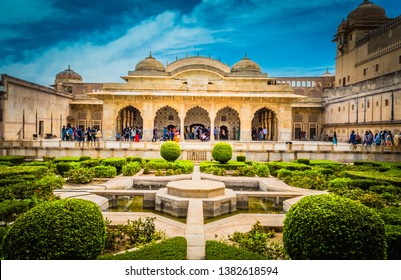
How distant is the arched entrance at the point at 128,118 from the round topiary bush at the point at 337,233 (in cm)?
2144

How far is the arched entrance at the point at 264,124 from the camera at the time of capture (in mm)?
24658

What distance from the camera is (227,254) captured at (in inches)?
130

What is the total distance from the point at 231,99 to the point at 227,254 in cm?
1917

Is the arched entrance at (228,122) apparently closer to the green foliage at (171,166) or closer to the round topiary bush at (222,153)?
the round topiary bush at (222,153)

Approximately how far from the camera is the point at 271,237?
4.75 metres

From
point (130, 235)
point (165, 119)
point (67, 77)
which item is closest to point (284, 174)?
point (130, 235)

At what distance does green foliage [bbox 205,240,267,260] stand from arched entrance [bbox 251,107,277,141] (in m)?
20.0

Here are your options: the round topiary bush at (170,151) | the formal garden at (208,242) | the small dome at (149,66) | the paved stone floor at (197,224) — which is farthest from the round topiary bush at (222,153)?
the small dome at (149,66)

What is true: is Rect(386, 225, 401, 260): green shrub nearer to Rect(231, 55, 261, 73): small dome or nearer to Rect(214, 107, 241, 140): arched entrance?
Rect(214, 107, 241, 140): arched entrance

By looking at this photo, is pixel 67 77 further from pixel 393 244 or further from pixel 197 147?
pixel 393 244

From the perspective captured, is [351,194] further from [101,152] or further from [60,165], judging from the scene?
[101,152]

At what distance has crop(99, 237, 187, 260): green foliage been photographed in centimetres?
321

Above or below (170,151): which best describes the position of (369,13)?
above

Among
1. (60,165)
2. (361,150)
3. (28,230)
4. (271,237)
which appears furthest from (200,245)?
(361,150)
